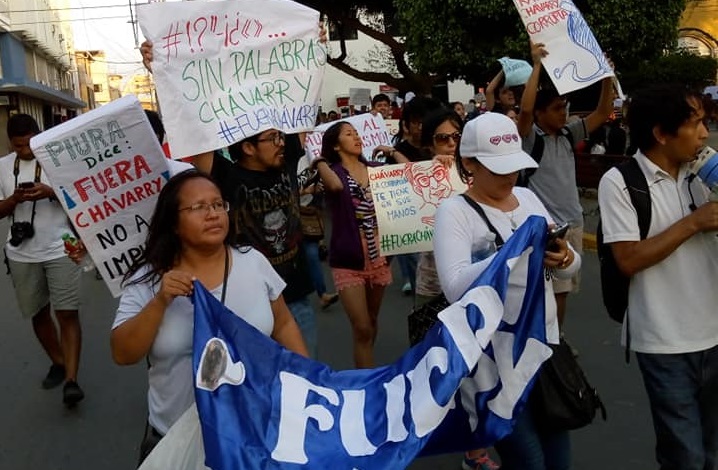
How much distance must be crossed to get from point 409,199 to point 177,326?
9.45 ft

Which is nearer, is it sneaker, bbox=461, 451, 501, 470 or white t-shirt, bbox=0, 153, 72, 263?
sneaker, bbox=461, 451, 501, 470

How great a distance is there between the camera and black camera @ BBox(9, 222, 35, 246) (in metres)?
5.41

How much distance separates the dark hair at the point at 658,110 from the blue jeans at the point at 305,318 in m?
1.75

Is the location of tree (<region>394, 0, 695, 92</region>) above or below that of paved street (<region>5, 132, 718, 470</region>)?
above

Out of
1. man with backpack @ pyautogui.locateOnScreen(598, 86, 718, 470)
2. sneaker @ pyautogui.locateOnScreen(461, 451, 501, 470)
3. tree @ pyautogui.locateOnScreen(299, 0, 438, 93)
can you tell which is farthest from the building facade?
man with backpack @ pyautogui.locateOnScreen(598, 86, 718, 470)

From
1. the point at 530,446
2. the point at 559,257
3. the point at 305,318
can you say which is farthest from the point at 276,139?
the point at 530,446

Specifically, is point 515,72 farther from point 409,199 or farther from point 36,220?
point 36,220

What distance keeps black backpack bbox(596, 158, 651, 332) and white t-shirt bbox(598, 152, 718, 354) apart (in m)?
0.02

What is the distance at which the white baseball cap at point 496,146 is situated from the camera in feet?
9.57

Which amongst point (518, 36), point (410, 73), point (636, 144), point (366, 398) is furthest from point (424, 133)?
point (410, 73)

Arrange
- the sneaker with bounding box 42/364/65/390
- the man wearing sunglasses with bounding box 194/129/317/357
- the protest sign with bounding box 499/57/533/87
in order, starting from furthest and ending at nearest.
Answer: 1. the protest sign with bounding box 499/57/533/87
2. the sneaker with bounding box 42/364/65/390
3. the man wearing sunglasses with bounding box 194/129/317/357

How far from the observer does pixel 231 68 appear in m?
3.95

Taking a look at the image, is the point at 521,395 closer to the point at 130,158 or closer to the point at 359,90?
the point at 130,158

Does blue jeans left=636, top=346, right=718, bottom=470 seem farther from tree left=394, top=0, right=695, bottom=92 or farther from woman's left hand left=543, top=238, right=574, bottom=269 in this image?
tree left=394, top=0, right=695, bottom=92
